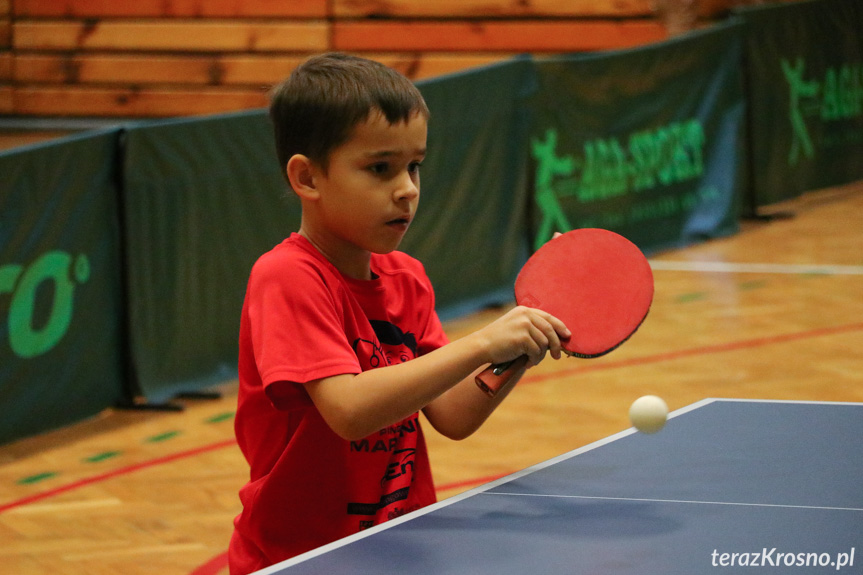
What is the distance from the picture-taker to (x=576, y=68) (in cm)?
657

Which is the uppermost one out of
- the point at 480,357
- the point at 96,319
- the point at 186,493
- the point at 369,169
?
the point at 369,169

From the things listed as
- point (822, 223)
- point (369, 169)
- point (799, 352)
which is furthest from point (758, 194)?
point (369, 169)

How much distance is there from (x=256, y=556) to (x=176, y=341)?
9.58 feet

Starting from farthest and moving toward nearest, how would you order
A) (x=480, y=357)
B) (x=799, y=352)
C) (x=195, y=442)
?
(x=799, y=352) < (x=195, y=442) < (x=480, y=357)

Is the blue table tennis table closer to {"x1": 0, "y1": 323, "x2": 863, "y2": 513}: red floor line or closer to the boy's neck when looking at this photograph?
the boy's neck

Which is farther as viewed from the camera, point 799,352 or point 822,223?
point 822,223

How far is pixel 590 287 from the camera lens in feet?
5.72

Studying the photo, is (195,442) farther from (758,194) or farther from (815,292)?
(758,194)

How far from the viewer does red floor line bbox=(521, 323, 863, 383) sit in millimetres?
4836

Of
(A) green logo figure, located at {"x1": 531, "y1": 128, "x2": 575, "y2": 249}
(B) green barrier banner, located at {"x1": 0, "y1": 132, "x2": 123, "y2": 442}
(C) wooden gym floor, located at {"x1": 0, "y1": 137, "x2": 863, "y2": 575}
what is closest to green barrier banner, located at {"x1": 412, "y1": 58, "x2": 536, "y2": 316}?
(A) green logo figure, located at {"x1": 531, "y1": 128, "x2": 575, "y2": 249}

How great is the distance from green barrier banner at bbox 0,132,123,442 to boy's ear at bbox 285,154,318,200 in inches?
99.7

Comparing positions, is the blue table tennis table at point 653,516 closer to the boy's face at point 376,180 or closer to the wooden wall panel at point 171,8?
the boy's face at point 376,180

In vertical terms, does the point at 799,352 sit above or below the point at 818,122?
below

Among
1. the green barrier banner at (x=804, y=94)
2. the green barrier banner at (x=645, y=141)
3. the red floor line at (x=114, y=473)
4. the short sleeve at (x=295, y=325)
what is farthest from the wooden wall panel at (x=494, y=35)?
the short sleeve at (x=295, y=325)
